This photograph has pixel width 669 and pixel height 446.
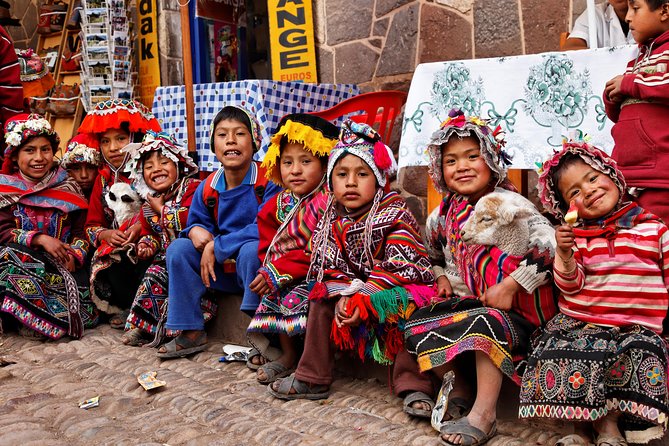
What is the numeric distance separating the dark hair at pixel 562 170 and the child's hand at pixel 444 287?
596 mm

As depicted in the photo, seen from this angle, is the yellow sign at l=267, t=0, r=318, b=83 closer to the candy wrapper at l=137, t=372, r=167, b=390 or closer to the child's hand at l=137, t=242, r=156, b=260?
the child's hand at l=137, t=242, r=156, b=260

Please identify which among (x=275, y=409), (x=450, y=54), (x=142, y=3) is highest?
(x=142, y=3)

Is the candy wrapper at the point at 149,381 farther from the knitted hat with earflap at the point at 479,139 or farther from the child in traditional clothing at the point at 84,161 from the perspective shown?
the child in traditional clothing at the point at 84,161

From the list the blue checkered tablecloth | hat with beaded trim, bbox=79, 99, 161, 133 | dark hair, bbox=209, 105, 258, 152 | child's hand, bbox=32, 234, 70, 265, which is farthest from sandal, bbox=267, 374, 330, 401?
hat with beaded trim, bbox=79, 99, 161, 133

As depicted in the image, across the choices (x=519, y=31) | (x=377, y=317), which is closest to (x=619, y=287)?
(x=377, y=317)

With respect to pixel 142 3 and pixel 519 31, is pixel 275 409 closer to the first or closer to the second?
pixel 519 31

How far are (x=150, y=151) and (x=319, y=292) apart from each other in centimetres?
186

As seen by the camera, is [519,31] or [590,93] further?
[519,31]

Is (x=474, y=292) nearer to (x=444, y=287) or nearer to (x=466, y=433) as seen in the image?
(x=444, y=287)

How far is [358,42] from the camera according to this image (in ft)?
20.0

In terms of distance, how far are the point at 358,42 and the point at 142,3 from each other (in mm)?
2352

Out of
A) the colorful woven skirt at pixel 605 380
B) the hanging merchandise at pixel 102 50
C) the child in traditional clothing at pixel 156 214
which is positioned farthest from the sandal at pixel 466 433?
the hanging merchandise at pixel 102 50

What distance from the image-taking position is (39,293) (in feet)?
15.7

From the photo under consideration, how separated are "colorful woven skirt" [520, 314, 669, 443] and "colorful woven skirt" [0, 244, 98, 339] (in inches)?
120
